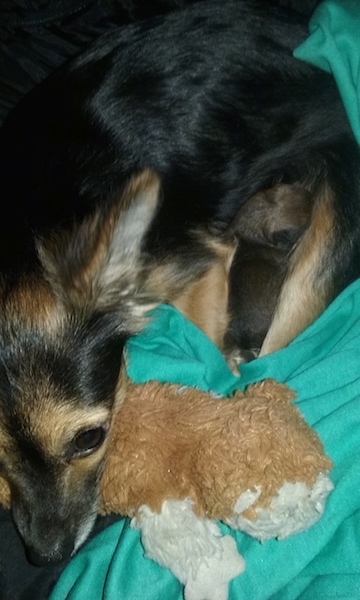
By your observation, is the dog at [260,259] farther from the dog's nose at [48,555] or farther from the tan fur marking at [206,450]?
the dog's nose at [48,555]

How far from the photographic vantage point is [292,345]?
2311mm

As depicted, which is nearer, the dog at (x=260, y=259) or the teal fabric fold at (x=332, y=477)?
the teal fabric fold at (x=332, y=477)

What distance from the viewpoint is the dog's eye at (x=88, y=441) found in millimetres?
1892

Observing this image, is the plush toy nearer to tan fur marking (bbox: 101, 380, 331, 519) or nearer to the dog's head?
tan fur marking (bbox: 101, 380, 331, 519)

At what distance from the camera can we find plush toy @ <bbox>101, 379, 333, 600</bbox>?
1596mm

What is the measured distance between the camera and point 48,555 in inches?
76.7

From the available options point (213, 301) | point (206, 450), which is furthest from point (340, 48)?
point (206, 450)

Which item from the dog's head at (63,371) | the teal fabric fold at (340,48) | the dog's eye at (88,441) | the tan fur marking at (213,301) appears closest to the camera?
the dog's head at (63,371)

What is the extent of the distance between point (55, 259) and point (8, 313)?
180 millimetres

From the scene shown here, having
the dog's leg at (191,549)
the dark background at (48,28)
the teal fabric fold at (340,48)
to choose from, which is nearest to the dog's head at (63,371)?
the dog's leg at (191,549)

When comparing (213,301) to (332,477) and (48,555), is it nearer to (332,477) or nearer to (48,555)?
(332,477)

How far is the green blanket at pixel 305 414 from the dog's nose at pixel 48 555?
0.05 metres

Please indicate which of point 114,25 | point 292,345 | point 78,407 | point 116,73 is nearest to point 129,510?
point 78,407

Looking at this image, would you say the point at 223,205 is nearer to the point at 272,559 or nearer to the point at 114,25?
the point at 114,25
